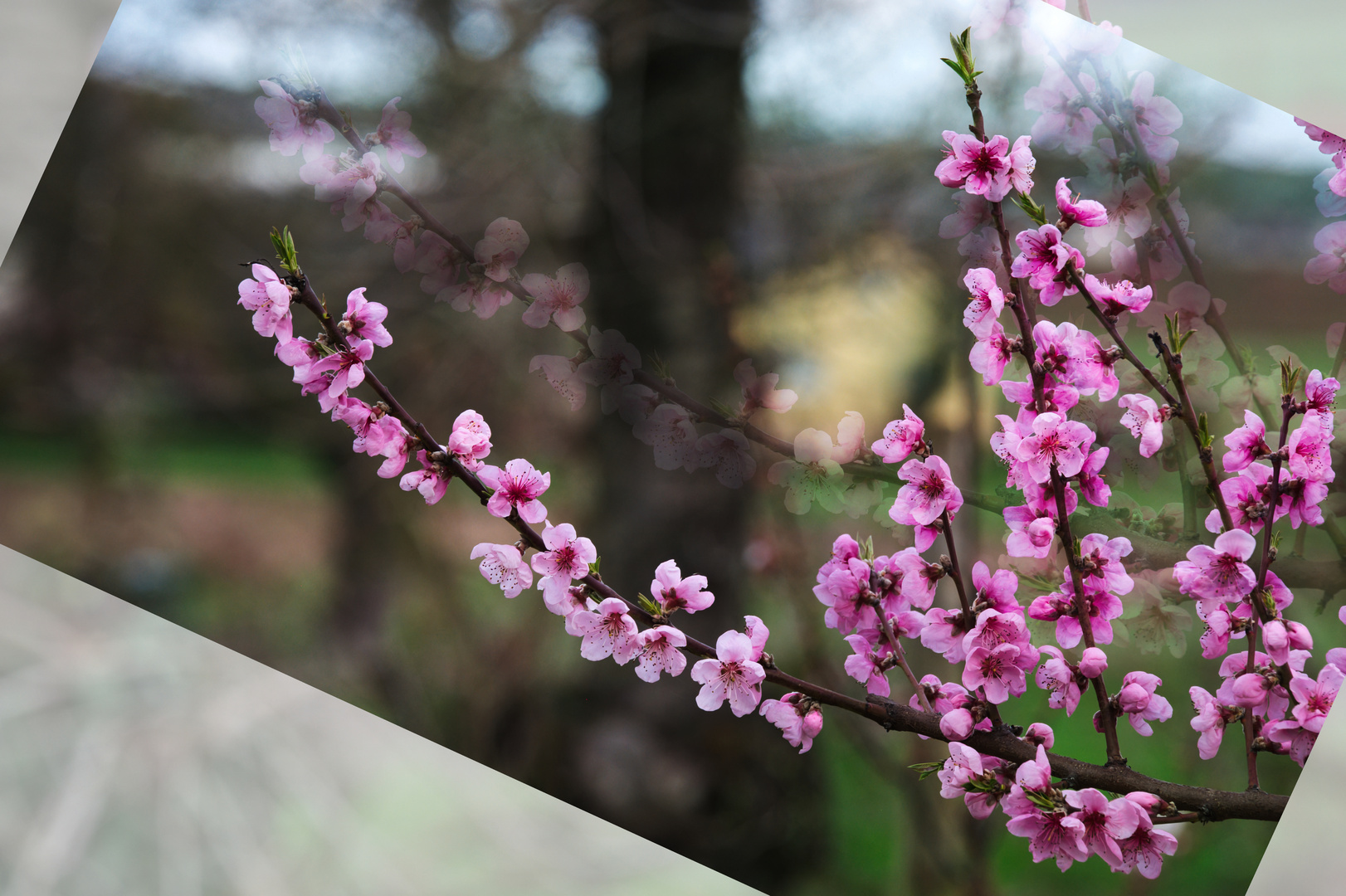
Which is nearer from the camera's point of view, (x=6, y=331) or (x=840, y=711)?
(x=840, y=711)

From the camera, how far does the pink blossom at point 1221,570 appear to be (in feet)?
1.60

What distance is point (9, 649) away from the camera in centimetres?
64

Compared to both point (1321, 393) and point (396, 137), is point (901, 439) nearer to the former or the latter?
point (1321, 393)

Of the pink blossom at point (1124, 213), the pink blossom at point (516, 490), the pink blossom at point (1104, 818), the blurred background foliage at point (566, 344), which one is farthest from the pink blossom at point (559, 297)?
the pink blossom at point (1104, 818)

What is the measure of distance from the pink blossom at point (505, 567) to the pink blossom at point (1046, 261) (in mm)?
380

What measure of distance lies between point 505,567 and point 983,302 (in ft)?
1.22

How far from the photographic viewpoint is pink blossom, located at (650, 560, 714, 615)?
20.9 inches

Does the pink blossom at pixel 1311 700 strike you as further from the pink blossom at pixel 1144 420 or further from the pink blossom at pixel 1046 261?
the pink blossom at pixel 1046 261

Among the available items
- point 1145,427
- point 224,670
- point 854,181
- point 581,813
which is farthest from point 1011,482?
point 224,670

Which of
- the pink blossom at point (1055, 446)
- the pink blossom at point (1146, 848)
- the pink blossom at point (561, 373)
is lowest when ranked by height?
the pink blossom at point (1146, 848)

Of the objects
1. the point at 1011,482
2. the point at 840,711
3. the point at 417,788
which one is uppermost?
the point at 1011,482

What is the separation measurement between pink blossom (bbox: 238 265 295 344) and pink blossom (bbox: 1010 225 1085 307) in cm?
50

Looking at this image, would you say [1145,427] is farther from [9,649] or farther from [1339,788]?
[9,649]

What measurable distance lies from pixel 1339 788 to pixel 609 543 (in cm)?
49
